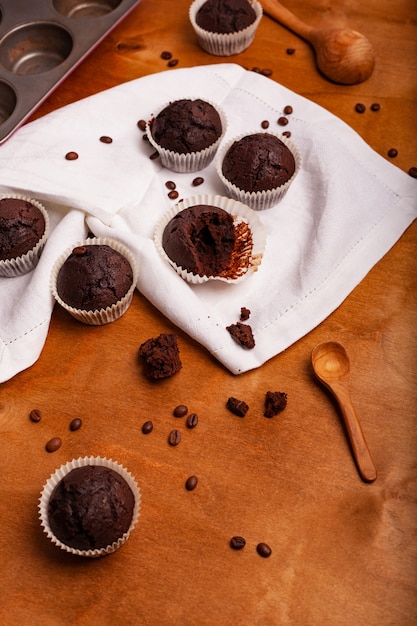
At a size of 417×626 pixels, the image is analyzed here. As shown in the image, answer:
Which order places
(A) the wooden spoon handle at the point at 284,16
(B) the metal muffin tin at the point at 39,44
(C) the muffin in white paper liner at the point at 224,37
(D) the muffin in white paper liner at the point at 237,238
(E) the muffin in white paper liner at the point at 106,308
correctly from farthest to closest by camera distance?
(A) the wooden spoon handle at the point at 284,16 → (C) the muffin in white paper liner at the point at 224,37 → (B) the metal muffin tin at the point at 39,44 → (D) the muffin in white paper liner at the point at 237,238 → (E) the muffin in white paper liner at the point at 106,308

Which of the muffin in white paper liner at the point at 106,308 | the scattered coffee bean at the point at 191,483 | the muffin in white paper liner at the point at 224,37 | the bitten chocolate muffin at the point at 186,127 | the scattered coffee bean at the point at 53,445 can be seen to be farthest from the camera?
the muffin in white paper liner at the point at 224,37

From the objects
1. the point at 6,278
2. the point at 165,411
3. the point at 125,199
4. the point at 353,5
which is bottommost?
the point at 165,411

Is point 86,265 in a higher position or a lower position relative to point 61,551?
higher

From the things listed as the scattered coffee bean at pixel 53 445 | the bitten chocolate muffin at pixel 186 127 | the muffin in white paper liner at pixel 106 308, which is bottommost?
the scattered coffee bean at pixel 53 445

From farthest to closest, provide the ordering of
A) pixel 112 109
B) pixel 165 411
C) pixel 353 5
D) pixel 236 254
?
1. pixel 353 5
2. pixel 112 109
3. pixel 236 254
4. pixel 165 411

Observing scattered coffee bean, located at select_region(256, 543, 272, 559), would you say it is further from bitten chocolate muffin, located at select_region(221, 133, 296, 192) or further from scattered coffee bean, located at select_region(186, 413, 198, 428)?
bitten chocolate muffin, located at select_region(221, 133, 296, 192)

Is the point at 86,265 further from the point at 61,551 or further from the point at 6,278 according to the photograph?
the point at 61,551

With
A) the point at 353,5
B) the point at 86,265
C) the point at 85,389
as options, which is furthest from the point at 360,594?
the point at 353,5

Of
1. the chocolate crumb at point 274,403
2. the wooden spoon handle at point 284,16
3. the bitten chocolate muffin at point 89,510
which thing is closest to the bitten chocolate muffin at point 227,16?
the wooden spoon handle at point 284,16

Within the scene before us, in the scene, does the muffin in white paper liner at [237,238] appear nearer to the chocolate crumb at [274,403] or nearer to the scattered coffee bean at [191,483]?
the chocolate crumb at [274,403]
